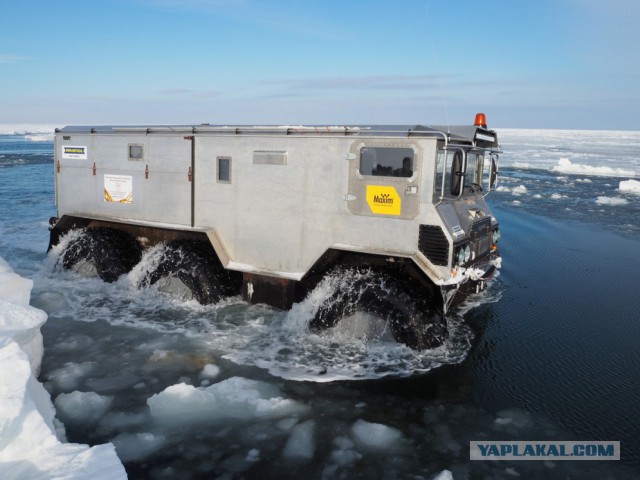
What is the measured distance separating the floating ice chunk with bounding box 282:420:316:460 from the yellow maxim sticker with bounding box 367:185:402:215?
9.08ft

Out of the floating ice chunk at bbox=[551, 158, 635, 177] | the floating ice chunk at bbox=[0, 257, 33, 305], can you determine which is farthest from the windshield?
the floating ice chunk at bbox=[551, 158, 635, 177]

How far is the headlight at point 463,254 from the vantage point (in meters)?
6.65

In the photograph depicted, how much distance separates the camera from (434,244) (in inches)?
256

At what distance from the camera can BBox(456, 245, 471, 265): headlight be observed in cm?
665

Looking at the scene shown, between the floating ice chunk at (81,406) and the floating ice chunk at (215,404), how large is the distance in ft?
1.62

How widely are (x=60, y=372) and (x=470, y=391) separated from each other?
188 inches

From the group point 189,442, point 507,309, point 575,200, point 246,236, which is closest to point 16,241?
point 246,236

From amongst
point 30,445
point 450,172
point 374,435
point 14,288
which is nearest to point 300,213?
point 450,172

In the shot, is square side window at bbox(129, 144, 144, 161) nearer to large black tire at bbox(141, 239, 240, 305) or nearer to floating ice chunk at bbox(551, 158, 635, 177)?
large black tire at bbox(141, 239, 240, 305)

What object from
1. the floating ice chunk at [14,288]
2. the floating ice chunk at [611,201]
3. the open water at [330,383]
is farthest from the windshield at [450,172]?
the floating ice chunk at [611,201]

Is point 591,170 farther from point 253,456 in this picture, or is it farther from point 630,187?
point 253,456

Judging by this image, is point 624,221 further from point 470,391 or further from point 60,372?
point 60,372

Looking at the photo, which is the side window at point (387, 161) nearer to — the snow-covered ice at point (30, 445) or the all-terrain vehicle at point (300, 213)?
the all-terrain vehicle at point (300, 213)

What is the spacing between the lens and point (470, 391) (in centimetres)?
616
